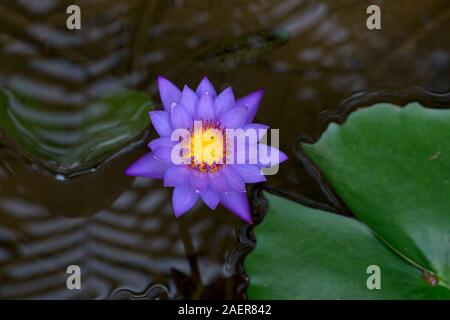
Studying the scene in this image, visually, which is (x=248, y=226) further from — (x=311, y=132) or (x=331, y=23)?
(x=331, y=23)

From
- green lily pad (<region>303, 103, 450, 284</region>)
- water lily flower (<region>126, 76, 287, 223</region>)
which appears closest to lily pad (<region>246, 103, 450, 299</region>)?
green lily pad (<region>303, 103, 450, 284</region>)

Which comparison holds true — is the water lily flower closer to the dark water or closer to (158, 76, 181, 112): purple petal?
(158, 76, 181, 112): purple petal

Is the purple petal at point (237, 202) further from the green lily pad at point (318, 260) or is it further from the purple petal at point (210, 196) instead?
the green lily pad at point (318, 260)

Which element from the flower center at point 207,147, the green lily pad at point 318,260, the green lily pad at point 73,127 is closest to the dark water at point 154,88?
the green lily pad at point 73,127

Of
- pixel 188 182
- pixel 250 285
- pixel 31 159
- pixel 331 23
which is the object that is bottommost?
pixel 250 285

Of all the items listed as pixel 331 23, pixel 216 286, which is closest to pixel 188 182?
pixel 216 286

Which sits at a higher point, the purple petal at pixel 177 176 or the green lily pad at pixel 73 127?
the green lily pad at pixel 73 127
